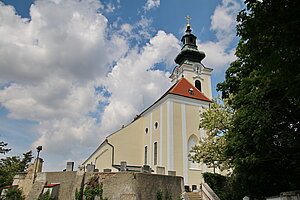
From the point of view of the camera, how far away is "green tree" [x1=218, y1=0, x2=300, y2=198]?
5990mm

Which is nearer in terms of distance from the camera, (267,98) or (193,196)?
(267,98)

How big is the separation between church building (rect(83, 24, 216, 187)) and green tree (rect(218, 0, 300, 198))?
35.9 ft

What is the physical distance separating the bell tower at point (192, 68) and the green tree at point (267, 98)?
20.2 meters

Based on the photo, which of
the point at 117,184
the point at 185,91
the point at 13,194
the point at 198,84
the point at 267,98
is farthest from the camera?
the point at 198,84

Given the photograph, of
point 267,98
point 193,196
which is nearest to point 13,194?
point 193,196

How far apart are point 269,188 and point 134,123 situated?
19845 mm

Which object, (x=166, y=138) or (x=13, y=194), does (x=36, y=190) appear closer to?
(x=13, y=194)

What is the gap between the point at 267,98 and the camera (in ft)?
33.3

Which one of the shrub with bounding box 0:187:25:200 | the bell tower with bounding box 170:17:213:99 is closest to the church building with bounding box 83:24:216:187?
the bell tower with bounding box 170:17:213:99

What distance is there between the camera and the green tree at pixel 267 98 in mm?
5990

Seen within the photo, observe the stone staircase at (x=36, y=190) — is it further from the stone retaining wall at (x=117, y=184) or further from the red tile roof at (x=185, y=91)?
the red tile roof at (x=185, y=91)

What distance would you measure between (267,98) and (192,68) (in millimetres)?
25020

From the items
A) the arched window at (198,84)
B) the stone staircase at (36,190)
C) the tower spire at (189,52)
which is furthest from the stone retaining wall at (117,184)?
the tower spire at (189,52)

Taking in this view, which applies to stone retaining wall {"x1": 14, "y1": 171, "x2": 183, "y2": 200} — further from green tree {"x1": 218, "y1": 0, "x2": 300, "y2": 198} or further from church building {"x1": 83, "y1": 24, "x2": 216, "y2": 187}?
church building {"x1": 83, "y1": 24, "x2": 216, "y2": 187}
